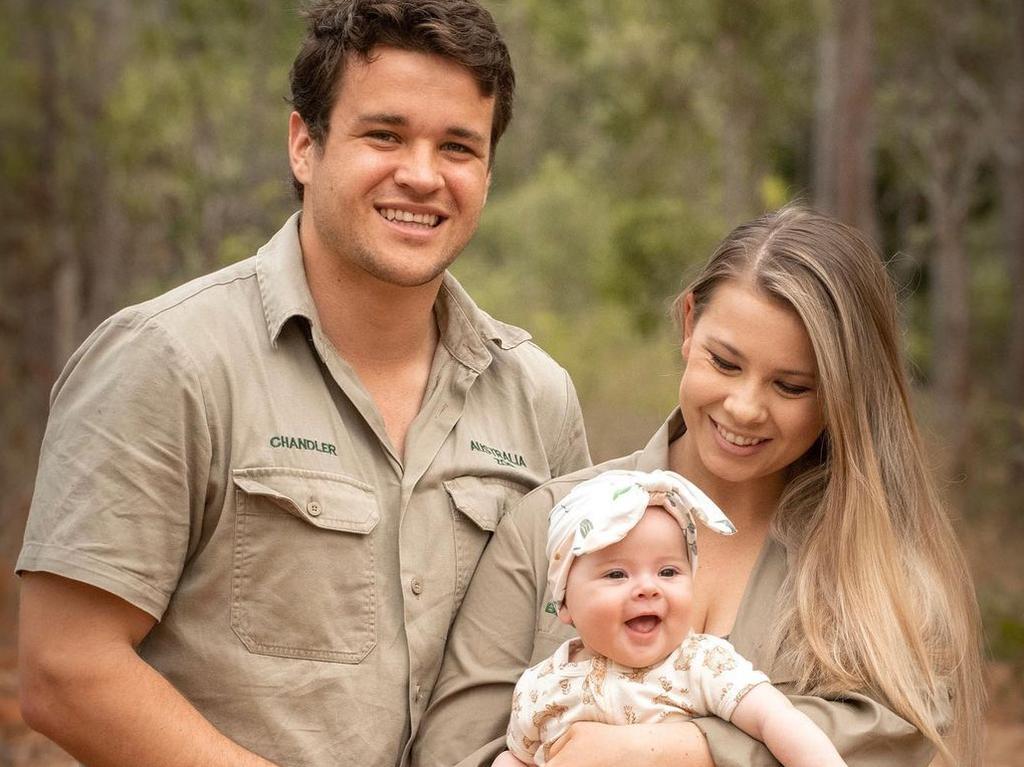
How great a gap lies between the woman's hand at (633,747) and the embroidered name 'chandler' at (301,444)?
36.2 inches

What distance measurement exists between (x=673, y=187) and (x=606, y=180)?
15.5ft

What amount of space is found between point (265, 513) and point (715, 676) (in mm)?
1116

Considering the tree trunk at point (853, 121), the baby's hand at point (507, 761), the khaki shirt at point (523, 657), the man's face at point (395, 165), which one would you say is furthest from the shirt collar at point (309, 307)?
the tree trunk at point (853, 121)

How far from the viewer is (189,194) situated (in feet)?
37.1

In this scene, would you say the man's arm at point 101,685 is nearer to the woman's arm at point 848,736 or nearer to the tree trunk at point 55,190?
the woman's arm at point 848,736

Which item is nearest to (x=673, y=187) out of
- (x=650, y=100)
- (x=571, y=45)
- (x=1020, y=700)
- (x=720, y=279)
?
(x=650, y=100)

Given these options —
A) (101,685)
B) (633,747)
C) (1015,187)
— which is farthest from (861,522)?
(1015,187)

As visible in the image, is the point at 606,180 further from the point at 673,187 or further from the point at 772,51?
the point at 772,51

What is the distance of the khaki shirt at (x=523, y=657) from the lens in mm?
3398

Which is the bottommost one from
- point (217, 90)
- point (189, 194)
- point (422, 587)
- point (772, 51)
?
point (422, 587)

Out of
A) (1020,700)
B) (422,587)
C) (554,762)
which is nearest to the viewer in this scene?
(554,762)

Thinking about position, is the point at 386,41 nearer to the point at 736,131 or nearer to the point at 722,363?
the point at 722,363

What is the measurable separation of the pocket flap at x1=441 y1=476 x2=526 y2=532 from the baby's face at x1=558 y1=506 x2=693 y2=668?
619 millimetres

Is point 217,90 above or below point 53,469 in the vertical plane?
above
